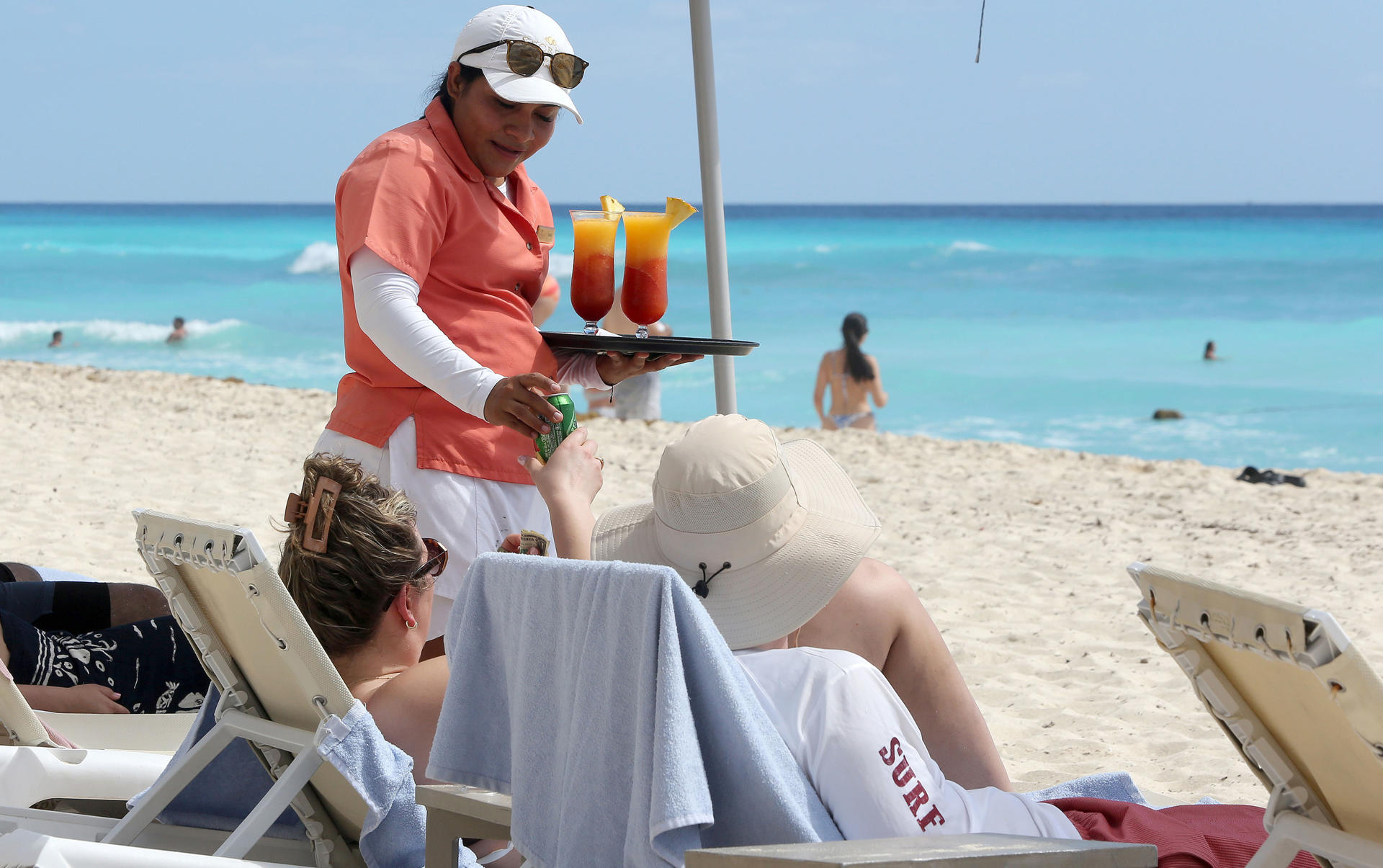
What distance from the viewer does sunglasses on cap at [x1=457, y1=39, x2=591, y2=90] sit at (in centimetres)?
197

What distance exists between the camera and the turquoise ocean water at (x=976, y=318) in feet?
48.8

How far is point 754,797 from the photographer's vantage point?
128cm

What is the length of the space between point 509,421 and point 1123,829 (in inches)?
39.7

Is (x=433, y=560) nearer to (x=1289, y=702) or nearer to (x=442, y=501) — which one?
(x=442, y=501)

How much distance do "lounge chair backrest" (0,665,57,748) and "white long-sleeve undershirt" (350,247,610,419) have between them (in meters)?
0.86

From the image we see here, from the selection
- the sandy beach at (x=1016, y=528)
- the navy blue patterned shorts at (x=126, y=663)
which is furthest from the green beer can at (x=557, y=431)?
the sandy beach at (x=1016, y=528)

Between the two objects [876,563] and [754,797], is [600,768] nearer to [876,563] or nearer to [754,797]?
[754,797]

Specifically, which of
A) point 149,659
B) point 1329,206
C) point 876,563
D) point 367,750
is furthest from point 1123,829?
point 1329,206

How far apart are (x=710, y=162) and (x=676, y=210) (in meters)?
0.56

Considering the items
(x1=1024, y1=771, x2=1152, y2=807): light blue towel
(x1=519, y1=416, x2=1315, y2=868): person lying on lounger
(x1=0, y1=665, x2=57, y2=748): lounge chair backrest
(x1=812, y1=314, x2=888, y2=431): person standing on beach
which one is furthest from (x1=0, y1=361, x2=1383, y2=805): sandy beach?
(x1=0, y1=665, x2=57, y2=748): lounge chair backrest

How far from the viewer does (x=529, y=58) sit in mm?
1977

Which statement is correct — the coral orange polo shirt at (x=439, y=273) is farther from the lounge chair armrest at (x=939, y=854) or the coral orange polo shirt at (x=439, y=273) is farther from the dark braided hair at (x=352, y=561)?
the lounge chair armrest at (x=939, y=854)

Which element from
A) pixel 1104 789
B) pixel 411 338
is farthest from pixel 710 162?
pixel 1104 789

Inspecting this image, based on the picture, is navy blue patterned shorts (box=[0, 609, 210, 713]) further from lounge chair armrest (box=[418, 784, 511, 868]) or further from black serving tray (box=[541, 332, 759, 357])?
lounge chair armrest (box=[418, 784, 511, 868])
